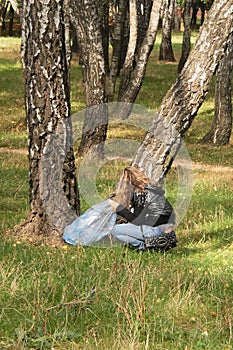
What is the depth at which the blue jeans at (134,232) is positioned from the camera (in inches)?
326

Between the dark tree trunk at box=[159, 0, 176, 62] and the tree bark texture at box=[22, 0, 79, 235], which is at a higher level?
the tree bark texture at box=[22, 0, 79, 235]

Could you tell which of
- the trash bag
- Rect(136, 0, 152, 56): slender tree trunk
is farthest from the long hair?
Rect(136, 0, 152, 56): slender tree trunk

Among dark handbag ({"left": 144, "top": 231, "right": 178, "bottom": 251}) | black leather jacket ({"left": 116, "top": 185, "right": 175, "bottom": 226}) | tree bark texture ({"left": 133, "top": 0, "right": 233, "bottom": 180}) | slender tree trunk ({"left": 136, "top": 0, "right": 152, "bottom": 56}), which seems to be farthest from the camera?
slender tree trunk ({"left": 136, "top": 0, "right": 152, "bottom": 56})

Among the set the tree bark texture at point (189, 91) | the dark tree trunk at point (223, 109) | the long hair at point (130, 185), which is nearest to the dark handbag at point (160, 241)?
the long hair at point (130, 185)

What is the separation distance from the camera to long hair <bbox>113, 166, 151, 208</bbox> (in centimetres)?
888

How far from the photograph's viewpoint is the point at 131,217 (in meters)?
8.70

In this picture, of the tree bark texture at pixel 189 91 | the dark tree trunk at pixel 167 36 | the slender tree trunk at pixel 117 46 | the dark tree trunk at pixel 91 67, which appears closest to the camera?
the tree bark texture at pixel 189 91

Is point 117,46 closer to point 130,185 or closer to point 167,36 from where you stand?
point 130,185

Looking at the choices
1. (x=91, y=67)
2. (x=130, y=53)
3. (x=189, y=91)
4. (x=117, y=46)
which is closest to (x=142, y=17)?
(x=117, y=46)

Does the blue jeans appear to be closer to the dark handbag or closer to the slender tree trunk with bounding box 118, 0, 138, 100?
the dark handbag

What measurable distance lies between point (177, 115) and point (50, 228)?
7.08ft

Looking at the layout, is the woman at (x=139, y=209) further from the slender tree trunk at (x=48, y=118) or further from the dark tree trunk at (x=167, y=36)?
the dark tree trunk at (x=167, y=36)

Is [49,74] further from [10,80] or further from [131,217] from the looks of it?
[10,80]

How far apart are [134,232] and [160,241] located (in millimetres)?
273
